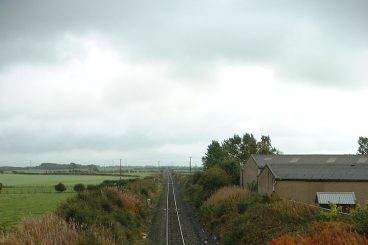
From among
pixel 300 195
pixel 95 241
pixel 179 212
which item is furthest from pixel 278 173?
pixel 95 241

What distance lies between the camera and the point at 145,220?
3519cm

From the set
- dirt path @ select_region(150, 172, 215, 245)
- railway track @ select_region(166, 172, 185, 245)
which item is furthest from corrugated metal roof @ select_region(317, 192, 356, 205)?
railway track @ select_region(166, 172, 185, 245)

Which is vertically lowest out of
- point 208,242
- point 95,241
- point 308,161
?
point 208,242

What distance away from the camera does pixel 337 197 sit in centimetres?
3656

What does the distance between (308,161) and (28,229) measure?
153 ft

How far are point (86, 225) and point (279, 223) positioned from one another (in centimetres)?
904

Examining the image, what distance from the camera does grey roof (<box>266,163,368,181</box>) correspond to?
3788 centimetres

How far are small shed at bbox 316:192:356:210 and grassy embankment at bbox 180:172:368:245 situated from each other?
766 cm

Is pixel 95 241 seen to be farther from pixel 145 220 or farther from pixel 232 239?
pixel 145 220

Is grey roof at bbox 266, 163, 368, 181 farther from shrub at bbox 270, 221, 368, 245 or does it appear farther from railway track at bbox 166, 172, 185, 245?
shrub at bbox 270, 221, 368, 245

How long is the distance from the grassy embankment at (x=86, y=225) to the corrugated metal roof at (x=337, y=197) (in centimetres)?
1555

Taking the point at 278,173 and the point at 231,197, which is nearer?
the point at 231,197

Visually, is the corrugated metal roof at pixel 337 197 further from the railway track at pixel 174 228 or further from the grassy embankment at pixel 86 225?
the grassy embankment at pixel 86 225

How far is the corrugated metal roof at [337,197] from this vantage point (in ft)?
118
